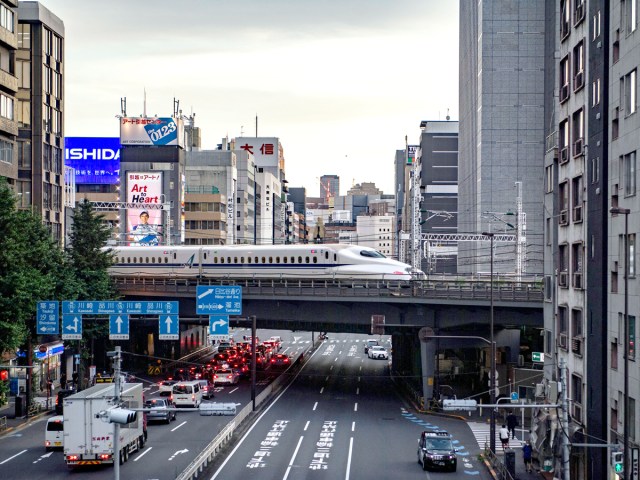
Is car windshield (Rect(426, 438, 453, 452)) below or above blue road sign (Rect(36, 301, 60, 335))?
below

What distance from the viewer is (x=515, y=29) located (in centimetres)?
12650

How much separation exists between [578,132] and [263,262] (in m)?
48.7

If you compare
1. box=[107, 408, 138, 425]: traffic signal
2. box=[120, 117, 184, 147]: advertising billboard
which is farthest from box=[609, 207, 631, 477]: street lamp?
box=[120, 117, 184, 147]: advertising billboard

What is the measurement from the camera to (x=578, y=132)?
41.2 metres

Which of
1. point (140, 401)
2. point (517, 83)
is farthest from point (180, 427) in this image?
point (517, 83)

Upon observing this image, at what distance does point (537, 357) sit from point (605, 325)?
15209 mm

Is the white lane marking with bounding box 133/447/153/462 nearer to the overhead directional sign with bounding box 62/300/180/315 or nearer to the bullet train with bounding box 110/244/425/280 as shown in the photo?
the overhead directional sign with bounding box 62/300/180/315

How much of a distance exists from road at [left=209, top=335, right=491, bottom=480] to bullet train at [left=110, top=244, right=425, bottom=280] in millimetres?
9442

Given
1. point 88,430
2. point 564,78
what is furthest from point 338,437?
point 564,78

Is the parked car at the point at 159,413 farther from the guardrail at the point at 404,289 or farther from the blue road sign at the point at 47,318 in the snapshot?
the guardrail at the point at 404,289

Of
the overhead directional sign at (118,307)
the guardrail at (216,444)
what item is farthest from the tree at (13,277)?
the guardrail at (216,444)

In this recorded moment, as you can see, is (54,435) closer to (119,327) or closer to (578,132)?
(119,327)

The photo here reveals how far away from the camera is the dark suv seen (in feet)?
139

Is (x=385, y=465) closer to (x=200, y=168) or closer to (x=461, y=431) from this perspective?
(x=461, y=431)
